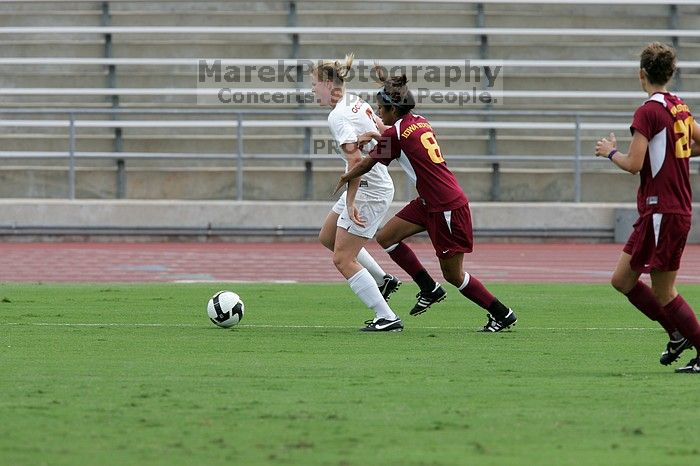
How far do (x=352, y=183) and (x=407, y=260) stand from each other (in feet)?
4.51

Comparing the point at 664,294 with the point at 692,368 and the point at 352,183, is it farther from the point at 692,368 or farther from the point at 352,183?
the point at 352,183

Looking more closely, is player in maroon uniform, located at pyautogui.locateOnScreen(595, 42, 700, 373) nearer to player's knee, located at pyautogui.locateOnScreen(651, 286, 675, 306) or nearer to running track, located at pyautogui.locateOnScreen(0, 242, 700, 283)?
player's knee, located at pyautogui.locateOnScreen(651, 286, 675, 306)

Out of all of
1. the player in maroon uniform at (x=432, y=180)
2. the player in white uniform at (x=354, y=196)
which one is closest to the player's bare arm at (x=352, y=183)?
the player in white uniform at (x=354, y=196)

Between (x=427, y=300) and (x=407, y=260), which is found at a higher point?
(x=407, y=260)

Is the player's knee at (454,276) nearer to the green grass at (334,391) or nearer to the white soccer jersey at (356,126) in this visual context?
the green grass at (334,391)

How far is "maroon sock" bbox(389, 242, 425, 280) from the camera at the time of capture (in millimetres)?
10859

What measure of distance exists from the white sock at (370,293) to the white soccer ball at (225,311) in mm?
900

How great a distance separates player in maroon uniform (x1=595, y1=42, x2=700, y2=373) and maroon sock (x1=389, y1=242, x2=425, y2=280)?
3636 millimetres

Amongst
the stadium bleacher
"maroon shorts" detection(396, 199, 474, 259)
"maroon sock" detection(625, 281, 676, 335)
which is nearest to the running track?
the stadium bleacher

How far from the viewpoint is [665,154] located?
7215mm

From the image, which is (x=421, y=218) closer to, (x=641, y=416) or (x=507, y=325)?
(x=507, y=325)

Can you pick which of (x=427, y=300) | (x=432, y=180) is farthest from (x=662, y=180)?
(x=427, y=300)

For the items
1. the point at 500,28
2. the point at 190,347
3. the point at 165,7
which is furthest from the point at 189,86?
the point at 190,347

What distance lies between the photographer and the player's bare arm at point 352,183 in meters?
9.77
